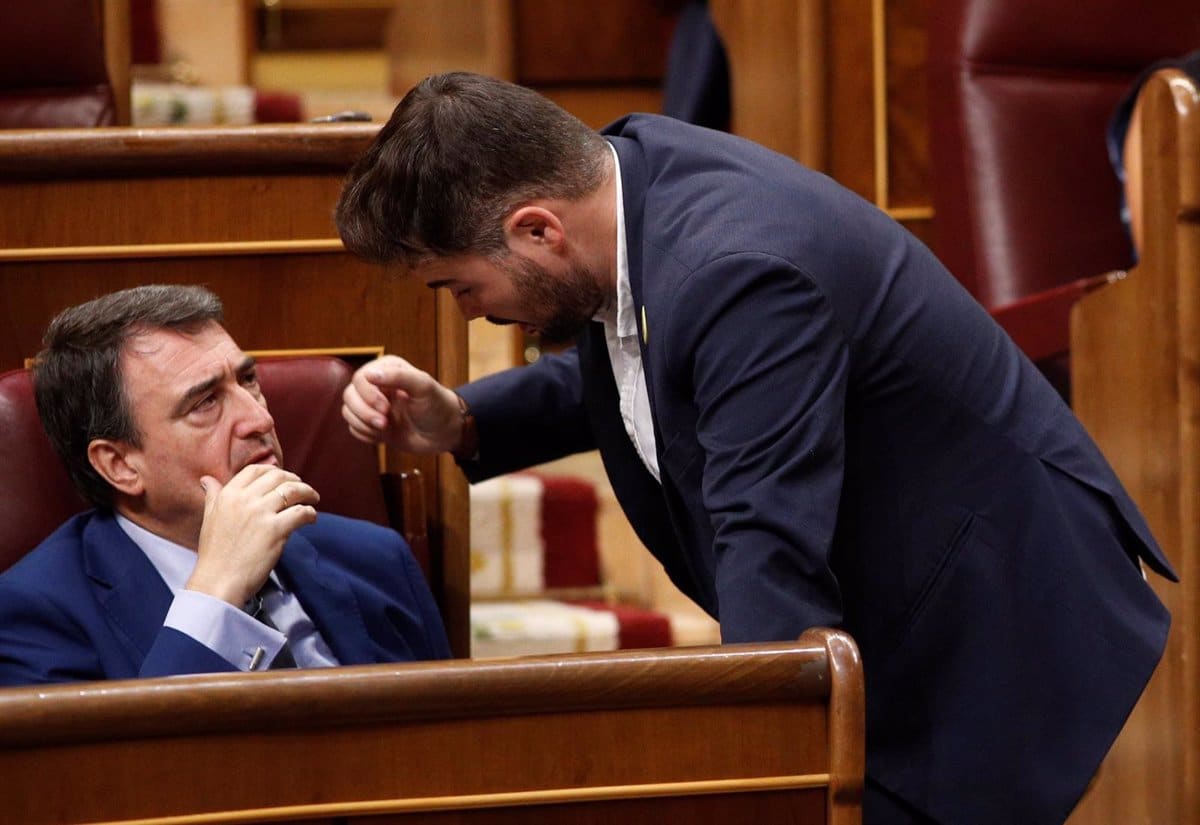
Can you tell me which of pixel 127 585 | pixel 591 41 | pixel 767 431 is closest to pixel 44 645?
pixel 127 585

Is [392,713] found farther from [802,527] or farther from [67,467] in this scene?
[67,467]

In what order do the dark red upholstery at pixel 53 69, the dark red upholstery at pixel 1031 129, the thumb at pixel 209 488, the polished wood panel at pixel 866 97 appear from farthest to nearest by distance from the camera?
the polished wood panel at pixel 866 97 → the dark red upholstery at pixel 1031 129 → the dark red upholstery at pixel 53 69 → the thumb at pixel 209 488

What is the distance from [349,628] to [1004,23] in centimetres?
122

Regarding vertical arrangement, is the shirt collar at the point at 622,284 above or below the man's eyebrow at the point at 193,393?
above

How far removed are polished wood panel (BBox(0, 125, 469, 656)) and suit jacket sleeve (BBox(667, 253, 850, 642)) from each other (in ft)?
1.62

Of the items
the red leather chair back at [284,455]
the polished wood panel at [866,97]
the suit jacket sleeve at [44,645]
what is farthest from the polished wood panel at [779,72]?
the suit jacket sleeve at [44,645]

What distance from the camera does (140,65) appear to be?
9.61 ft

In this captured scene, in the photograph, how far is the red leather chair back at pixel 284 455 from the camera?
1331mm

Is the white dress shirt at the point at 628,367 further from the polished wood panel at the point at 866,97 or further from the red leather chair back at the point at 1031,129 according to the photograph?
the polished wood panel at the point at 866,97

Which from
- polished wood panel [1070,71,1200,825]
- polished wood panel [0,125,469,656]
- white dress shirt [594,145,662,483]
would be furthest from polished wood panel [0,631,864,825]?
polished wood panel [1070,71,1200,825]

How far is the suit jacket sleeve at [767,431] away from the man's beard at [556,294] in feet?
0.36

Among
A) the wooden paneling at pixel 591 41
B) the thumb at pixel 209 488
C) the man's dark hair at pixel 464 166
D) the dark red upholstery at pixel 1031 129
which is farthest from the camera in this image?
the wooden paneling at pixel 591 41

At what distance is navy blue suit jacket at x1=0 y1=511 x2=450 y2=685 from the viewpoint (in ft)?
3.82

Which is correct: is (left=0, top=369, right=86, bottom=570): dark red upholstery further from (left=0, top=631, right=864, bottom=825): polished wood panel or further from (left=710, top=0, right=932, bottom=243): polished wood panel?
(left=710, top=0, right=932, bottom=243): polished wood panel
